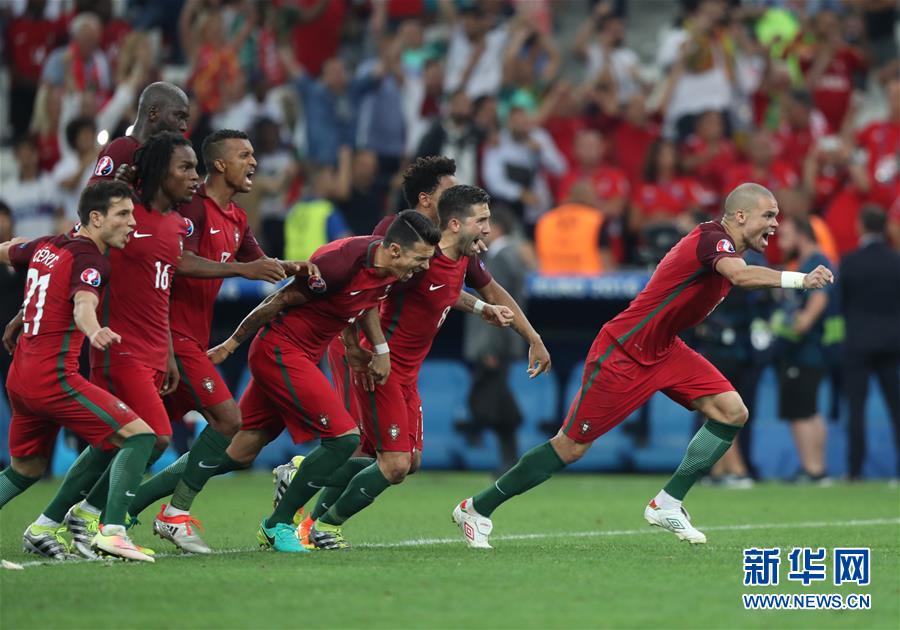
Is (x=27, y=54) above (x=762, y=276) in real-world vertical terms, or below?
above

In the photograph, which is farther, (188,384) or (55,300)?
(188,384)

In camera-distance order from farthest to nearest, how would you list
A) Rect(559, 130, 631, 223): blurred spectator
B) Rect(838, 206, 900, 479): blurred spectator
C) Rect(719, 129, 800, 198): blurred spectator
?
Rect(559, 130, 631, 223): blurred spectator, Rect(719, 129, 800, 198): blurred spectator, Rect(838, 206, 900, 479): blurred spectator

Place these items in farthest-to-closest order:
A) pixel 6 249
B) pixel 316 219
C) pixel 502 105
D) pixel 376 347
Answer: pixel 502 105, pixel 316 219, pixel 376 347, pixel 6 249

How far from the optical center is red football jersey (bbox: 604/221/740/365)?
32.7 ft

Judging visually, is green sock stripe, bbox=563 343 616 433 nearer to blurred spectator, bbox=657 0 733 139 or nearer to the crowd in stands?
the crowd in stands

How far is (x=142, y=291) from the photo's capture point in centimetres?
927

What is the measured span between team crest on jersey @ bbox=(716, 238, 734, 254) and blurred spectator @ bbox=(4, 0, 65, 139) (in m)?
13.9

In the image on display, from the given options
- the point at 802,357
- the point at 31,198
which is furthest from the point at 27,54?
the point at 802,357

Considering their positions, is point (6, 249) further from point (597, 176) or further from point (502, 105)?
point (502, 105)

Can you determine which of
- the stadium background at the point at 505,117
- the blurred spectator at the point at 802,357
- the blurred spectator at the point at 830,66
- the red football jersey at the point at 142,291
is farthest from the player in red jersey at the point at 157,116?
the blurred spectator at the point at 830,66

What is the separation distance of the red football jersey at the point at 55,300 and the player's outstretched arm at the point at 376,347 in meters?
1.70

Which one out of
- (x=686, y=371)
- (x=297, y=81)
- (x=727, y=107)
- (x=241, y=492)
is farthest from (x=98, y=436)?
(x=727, y=107)

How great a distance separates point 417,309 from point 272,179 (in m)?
8.94

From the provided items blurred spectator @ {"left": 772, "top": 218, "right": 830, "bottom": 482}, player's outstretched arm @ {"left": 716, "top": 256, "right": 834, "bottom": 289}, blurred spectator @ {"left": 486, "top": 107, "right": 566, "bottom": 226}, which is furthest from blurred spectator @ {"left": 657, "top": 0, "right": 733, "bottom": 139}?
player's outstretched arm @ {"left": 716, "top": 256, "right": 834, "bottom": 289}
